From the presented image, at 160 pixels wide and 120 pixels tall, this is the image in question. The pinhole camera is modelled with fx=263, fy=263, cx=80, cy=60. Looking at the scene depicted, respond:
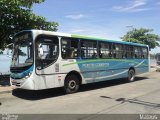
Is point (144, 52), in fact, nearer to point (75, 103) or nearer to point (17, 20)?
point (17, 20)

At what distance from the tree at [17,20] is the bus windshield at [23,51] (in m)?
3.17

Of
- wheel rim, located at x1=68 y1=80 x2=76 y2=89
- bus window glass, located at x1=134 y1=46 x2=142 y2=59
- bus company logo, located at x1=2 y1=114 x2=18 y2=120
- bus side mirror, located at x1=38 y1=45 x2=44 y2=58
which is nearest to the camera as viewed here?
bus company logo, located at x1=2 y1=114 x2=18 y2=120

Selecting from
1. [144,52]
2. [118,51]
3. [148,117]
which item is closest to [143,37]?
[144,52]

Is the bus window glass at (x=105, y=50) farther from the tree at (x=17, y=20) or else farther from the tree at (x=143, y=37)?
the tree at (x=143, y=37)

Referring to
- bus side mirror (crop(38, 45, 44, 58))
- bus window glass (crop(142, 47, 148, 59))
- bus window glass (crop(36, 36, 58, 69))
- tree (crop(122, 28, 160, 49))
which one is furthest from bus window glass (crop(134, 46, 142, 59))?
tree (crop(122, 28, 160, 49))

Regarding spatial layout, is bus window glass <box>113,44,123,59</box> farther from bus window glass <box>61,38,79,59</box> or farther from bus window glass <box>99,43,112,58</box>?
bus window glass <box>61,38,79,59</box>

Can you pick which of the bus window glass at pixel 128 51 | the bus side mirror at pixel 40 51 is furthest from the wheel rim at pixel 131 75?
the bus side mirror at pixel 40 51

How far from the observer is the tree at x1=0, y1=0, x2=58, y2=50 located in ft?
47.8

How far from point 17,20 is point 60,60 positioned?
5.25 m

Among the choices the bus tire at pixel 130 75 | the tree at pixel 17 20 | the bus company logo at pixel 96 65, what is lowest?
the bus tire at pixel 130 75

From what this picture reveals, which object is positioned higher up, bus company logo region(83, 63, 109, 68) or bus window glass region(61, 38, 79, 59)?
bus window glass region(61, 38, 79, 59)

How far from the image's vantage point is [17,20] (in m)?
15.5

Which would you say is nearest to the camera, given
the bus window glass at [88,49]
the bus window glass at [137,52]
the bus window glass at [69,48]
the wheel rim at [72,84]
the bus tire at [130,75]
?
the bus window glass at [69,48]

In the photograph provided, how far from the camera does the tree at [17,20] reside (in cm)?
1457
